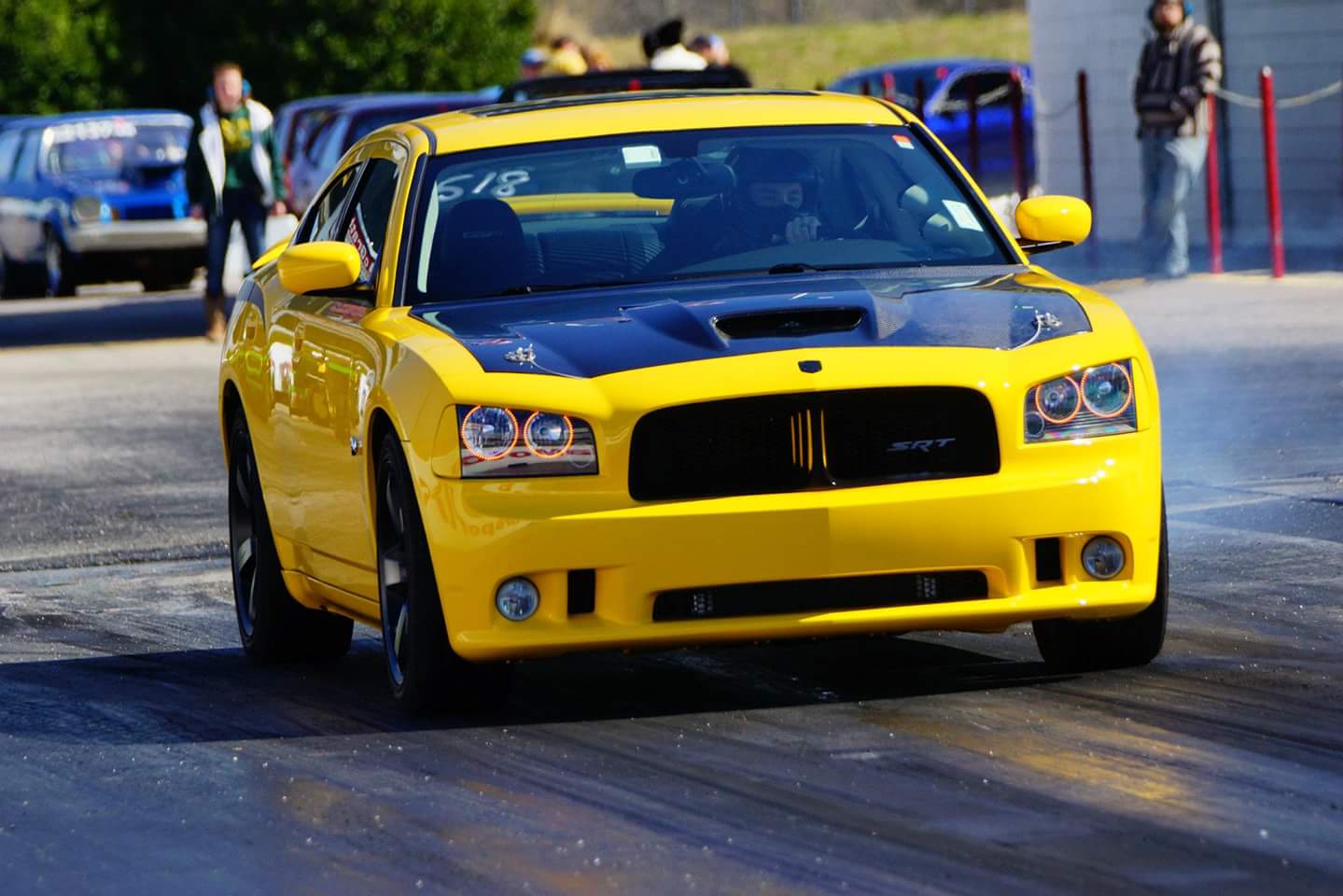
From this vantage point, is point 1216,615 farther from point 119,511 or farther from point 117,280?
point 117,280

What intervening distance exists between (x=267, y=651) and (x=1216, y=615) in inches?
103

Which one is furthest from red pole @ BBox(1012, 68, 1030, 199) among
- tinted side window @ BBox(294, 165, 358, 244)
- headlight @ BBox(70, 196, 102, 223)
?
tinted side window @ BBox(294, 165, 358, 244)

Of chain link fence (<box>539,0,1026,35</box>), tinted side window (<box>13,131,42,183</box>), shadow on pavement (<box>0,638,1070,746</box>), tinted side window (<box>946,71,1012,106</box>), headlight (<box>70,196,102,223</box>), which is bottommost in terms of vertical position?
chain link fence (<box>539,0,1026,35</box>)

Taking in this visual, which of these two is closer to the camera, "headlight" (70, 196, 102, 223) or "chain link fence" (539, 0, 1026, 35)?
"headlight" (70, 196, 102, 223)

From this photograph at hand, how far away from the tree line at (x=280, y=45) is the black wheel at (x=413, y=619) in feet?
133

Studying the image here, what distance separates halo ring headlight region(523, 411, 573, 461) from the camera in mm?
6836

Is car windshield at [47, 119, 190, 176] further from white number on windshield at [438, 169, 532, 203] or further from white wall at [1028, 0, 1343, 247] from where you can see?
white number on windshield at [438, 169, 532, 203]

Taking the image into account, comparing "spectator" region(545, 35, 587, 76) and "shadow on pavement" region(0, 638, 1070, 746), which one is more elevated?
"spectator" region(545, 35, 587, 76)

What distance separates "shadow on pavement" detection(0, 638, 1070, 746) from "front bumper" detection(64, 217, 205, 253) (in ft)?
63.7

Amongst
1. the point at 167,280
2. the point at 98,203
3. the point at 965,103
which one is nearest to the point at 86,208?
the point at 98,203

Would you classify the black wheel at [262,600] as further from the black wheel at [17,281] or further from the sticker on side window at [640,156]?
the black wheel at [17,281]

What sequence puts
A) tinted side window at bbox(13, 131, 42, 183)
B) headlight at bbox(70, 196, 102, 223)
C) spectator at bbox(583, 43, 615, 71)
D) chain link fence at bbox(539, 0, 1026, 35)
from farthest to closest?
chain link fence at bbox(539, 0, 1026, 35), tinted side window at bbox(13, 131, 42, 183), headlight at bbox(70, 196, 102, 223), spectator at bbox(583, 43, 615, 71)

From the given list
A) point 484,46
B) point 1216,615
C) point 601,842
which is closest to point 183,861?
point 601,842

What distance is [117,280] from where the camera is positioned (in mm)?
28703
